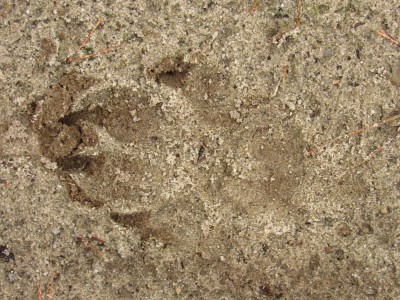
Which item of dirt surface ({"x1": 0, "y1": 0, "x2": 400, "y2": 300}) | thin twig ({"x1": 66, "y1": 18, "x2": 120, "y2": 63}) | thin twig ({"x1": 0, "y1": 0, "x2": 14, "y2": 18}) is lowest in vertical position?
dirt surface ({"x1": 0, "y1": 0, "x2": 400, "y2": 300})

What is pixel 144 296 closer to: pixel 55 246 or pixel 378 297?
pixel 55 246

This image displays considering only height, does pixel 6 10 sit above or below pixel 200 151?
above

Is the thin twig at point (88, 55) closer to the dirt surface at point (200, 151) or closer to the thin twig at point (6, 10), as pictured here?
the dirt surface at point (200, 151)

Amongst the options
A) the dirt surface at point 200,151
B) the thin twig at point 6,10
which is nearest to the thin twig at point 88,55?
the dirt surface at point 200,151

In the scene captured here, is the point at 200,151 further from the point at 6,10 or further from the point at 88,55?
the point at 6,10

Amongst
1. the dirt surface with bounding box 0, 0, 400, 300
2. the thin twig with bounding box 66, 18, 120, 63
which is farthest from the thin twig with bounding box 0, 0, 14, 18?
the thin twig with bounding box 66, 18, 120, 63

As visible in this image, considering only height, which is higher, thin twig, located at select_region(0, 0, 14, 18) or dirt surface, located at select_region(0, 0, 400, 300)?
thin twig, located at select_region(0, 0, 14, 18)

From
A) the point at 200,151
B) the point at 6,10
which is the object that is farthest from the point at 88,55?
the point at 200,151

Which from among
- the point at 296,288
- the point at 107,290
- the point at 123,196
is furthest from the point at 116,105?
the point at 296,288

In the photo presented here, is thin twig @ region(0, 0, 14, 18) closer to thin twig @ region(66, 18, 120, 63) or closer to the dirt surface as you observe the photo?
the dirt surface
